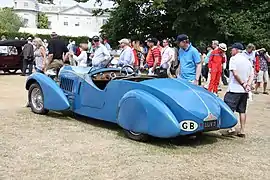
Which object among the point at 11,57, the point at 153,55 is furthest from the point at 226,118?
the point at 11,57

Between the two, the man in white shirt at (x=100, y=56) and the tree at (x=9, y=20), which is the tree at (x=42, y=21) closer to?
the tree at (x=9, y=20)

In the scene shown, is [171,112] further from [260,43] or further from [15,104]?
[260,43]

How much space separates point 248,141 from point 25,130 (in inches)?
149

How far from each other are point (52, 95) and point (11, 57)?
1308cm

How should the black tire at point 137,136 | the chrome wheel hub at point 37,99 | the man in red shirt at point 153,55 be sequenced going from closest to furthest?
the black tire at point 137,136, the chrome wheel hub at point 37,99, the man in red shirt at point 153,55

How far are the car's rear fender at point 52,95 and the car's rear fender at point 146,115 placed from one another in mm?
1782

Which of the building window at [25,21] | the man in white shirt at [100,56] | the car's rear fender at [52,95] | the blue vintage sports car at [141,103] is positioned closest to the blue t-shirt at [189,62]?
the blue vintage sports car at [141,103]

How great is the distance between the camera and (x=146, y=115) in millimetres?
7180

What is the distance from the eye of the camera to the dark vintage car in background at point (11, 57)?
21.4m

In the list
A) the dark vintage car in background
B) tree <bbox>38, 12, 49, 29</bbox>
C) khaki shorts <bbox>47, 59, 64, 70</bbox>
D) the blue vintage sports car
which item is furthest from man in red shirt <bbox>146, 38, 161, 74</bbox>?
tree <bbox>38, 12, 49, 29</bbox>

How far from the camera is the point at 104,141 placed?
24.6ft

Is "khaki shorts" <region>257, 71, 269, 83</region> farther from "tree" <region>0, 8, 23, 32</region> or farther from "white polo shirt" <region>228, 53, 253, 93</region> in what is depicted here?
"tree" <region>0, 8, 23, 32</region>

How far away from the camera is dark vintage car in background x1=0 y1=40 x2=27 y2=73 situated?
21375 mm

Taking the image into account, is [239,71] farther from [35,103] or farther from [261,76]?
[261,76]
